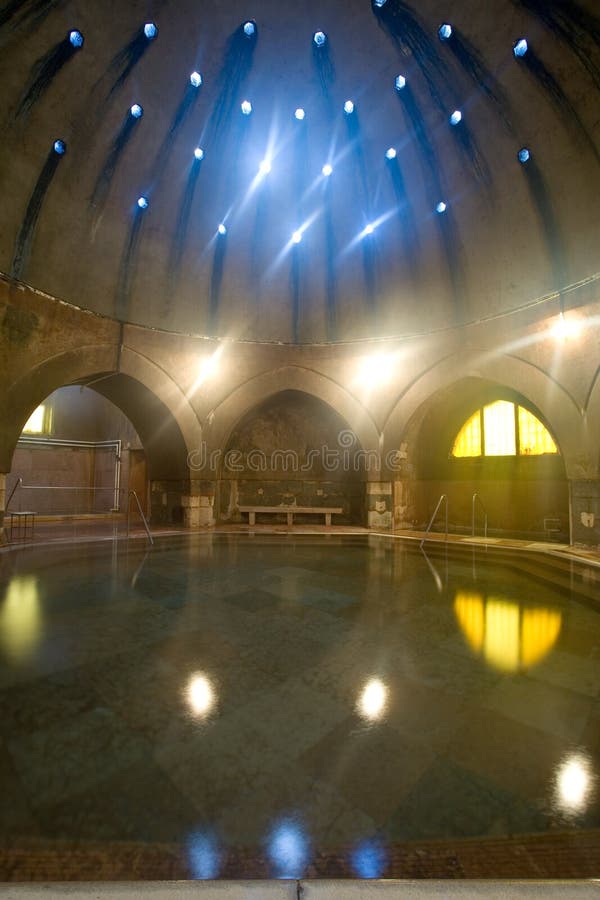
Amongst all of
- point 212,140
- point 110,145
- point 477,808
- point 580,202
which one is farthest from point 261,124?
point 477,808

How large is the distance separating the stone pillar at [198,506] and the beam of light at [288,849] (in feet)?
35.4

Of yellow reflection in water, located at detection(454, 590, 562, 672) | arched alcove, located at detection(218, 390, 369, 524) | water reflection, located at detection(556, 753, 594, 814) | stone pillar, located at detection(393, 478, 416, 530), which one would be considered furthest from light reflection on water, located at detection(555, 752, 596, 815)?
arched alcove, located at detection(218, 390, 369, 524)

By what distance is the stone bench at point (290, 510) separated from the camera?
42.7ft

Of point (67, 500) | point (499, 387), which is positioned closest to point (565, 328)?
point (499, 387)

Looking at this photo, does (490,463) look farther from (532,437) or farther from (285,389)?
(285,389)

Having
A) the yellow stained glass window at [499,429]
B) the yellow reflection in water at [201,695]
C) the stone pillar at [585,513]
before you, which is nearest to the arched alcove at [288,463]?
the yellow stained glass window at [499,429]

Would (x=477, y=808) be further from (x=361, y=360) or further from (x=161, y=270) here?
(x=161, y=270)

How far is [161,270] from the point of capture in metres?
11.2

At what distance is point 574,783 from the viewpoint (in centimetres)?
192

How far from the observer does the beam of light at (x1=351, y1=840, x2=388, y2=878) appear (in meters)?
1.42

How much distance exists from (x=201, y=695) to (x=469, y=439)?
1144cm

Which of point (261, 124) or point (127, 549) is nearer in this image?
point (127, 549)

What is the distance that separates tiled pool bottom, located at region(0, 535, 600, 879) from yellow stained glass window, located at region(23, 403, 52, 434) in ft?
48.7

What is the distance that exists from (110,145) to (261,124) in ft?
11.2
